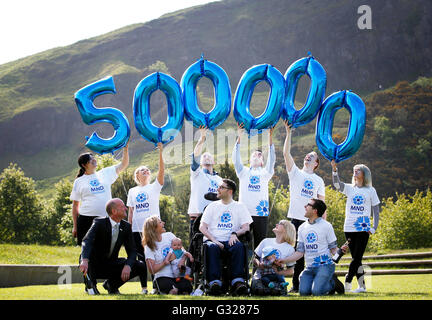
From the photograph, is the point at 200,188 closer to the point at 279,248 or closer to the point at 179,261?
the point at 179,261

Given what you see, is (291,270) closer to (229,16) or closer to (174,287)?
(174,287)

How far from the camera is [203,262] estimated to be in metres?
6.86

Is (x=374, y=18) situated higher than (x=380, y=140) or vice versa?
(x=374, y=18)

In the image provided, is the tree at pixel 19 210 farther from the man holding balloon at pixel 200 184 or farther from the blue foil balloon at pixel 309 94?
the blue foil balloon at pixel 309 94

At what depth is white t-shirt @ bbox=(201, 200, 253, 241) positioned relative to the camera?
280 inches

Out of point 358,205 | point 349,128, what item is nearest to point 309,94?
point 349,128

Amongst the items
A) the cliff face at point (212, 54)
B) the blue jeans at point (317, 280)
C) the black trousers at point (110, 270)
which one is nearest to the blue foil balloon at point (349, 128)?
the blue jeans at point (317, 280)

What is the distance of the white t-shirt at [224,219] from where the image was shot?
712cm

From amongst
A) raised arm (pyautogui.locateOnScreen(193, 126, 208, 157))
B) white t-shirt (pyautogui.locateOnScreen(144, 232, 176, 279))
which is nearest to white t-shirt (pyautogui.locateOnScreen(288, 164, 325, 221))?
raised arm (pyautogui.locateOnScreen(193, 126, 208, 157))

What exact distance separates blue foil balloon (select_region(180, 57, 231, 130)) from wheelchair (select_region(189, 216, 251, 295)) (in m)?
1.80

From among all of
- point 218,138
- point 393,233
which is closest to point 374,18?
point 218,138

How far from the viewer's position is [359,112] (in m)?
8.77

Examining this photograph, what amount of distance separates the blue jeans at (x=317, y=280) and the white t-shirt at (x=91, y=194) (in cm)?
306
